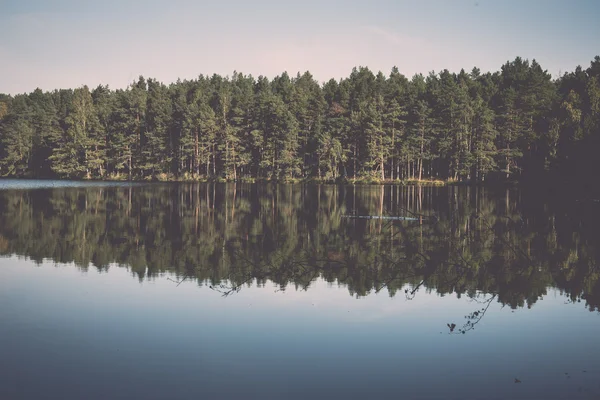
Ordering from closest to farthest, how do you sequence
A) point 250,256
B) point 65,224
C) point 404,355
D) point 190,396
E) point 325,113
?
point 190,396 → point 404,355 → point 250,256 → point 65,224 → point 325,113

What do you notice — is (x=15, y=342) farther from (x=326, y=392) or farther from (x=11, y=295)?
(x=326, y=392)

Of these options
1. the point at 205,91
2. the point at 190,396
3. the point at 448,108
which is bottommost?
the point at 190,396

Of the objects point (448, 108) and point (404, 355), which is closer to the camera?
point (404, 355)

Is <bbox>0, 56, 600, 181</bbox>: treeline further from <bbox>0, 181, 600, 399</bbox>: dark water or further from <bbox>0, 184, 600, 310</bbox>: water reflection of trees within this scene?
<bbox>0, 181, 600, 399</bbox>: dark water

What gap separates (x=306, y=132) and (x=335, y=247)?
9055cm

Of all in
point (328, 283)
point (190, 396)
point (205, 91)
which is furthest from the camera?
point (205, 91)

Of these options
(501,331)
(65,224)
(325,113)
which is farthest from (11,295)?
(325,113)

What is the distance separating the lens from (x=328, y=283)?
A: 63.7 ft

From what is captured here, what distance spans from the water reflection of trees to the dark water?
5.6 inches

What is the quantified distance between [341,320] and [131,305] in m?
6.36

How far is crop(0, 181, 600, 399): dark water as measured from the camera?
10812 millimetres

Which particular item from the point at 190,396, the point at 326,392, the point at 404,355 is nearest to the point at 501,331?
the point at 404,355

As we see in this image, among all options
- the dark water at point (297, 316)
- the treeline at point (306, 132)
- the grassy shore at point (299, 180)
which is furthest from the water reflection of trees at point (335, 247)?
the grassy shore at point (299, 180)

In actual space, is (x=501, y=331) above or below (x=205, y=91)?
below
